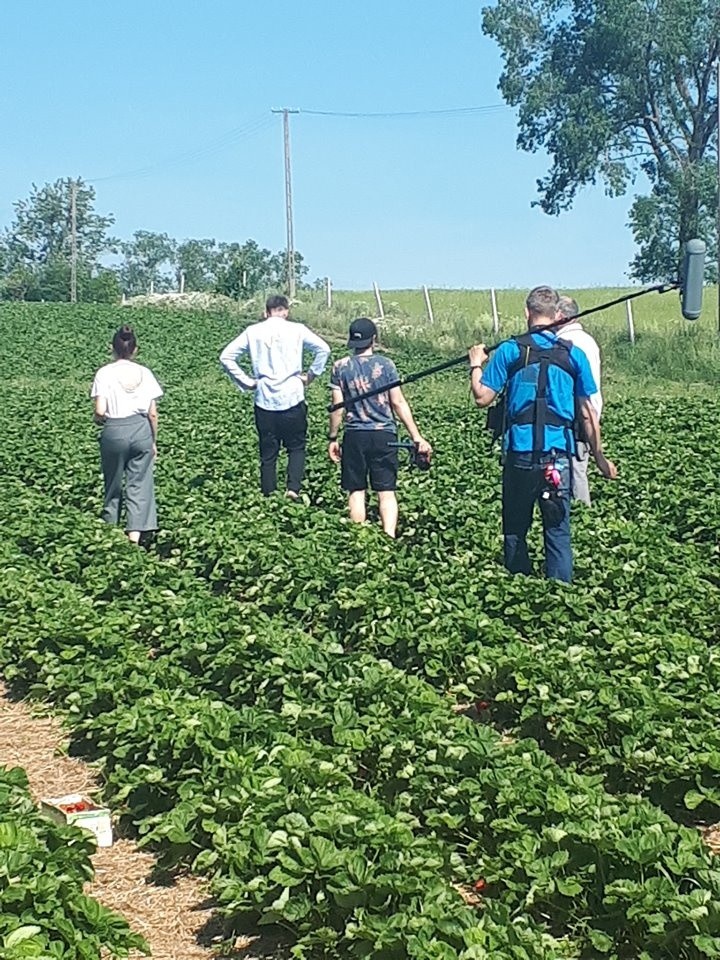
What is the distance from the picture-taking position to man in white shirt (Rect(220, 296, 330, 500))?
11.6 meters

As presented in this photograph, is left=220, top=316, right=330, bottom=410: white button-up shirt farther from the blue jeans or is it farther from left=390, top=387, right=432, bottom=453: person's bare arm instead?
the blue jeans

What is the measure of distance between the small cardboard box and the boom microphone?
485 cm

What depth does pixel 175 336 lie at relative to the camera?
40.2 metres

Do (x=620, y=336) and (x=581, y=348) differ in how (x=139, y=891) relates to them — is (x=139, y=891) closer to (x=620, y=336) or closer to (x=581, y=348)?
(x=581, y=348)

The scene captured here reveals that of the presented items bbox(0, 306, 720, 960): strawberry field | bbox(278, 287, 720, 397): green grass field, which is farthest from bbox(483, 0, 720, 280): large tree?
bbox(0, 306, 720, 960): strawberry field

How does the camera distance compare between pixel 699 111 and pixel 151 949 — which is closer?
pixel 151 949

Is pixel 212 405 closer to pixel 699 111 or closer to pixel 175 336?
pixel 175 336

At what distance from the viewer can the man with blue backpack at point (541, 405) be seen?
805 cm

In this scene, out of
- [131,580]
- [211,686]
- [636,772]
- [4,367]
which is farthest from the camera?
[4,367]

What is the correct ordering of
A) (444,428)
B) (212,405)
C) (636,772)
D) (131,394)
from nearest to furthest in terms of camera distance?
(636,772) < (131,394) < (444,428) < (212,405)

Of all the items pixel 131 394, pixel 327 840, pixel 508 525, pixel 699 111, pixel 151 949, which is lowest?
pixel 151 949

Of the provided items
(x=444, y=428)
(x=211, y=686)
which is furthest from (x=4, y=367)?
(x=211, y=686)

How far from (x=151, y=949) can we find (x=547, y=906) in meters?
1.25

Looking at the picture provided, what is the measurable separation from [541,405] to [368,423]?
2.58 metres
